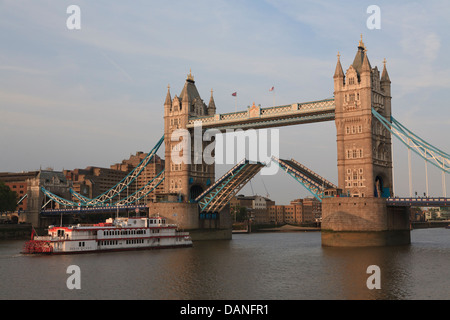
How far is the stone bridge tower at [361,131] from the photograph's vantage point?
63688mm

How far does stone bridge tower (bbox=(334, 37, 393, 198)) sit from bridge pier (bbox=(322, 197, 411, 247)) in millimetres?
3182

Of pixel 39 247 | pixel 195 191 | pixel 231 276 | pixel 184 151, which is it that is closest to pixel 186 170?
pixel 184 151

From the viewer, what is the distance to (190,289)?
32875mm

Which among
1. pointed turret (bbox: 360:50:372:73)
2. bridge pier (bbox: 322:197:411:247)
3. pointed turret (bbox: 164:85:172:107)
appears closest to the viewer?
bridge pier (bbox: 322:197:411:247)

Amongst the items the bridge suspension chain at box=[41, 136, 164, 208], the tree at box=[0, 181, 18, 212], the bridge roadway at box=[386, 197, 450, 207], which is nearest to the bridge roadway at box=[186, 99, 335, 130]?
the bridge suspension chain at box=[41, 136, 164, 208]

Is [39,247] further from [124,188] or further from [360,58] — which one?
[360,58]

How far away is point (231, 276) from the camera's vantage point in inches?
1521

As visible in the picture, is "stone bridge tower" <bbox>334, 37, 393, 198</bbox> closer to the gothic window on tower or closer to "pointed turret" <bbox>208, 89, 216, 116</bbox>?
the gothic window on tower

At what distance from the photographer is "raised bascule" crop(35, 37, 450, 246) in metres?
60.3

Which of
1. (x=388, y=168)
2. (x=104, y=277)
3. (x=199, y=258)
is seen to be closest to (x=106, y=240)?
(x=199, y=258)

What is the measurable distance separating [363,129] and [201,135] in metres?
29.5
